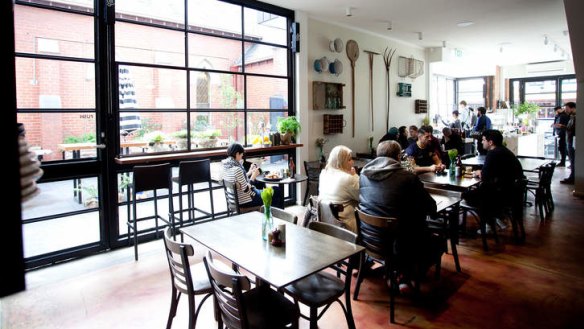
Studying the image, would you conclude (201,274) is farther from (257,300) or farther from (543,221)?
(543,221)

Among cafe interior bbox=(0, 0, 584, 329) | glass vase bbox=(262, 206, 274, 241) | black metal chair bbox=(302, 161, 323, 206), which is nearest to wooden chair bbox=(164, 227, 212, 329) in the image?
cafe interior bbox=(0, 0, 584, 329)

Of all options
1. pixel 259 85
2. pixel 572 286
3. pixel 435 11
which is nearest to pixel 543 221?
pixel 572 286

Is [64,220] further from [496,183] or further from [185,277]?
[496,183]


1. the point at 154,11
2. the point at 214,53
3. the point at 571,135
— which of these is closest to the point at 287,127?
the point at 214,53

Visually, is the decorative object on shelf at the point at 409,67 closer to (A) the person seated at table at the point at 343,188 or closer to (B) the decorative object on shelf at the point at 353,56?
(B) the decorative object on shelf at the point at 353,56

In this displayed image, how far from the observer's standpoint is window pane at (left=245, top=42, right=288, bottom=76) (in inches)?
213

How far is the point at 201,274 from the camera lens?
249 cm

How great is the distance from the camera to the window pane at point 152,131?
4207 millimetres

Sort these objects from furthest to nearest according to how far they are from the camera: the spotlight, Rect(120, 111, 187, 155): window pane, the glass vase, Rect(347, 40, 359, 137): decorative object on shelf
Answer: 1. Rect(347, 40, 359, 137): decorative object on shelf
2. the spotlight
3. Rect(120, 111, 187, 155): window pane
4. the glass vase

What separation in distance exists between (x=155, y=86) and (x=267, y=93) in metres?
1.77

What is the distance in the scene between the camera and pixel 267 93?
574 centimetres

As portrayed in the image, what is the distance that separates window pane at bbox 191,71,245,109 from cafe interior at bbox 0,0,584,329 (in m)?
0.02

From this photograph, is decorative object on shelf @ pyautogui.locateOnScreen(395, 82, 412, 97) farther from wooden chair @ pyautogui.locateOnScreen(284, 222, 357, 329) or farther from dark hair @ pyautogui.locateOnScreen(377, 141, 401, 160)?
wooden chair @ pyautogui.locateOnScreen(284, 222, 357, 329)

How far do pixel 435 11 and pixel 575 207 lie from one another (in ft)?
12.0
